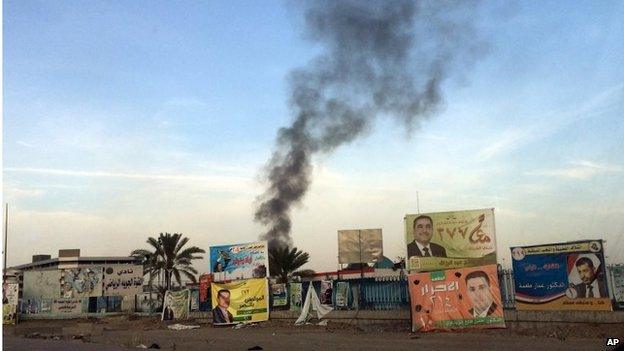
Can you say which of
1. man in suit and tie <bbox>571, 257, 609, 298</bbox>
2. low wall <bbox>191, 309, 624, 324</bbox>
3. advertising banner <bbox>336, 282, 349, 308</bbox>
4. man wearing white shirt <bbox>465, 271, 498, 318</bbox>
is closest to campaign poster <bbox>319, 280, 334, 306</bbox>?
advertising banner <bbox>336, 282, 349, 308</bbox>

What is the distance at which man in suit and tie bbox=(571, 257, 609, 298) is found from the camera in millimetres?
16703

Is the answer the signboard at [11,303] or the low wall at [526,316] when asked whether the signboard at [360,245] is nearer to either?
the low wall at [526,316]

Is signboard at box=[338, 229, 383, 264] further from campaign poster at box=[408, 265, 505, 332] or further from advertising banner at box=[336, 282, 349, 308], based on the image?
campaign poster at box=[408, 265, 505, 332]

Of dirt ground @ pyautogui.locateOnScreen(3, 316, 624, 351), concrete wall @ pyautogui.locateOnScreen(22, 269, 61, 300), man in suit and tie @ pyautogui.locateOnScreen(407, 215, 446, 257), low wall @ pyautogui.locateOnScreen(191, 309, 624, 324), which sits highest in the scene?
man in suit and tie @ pyautogui.locateOnScreen(407, 215, 446, 257)

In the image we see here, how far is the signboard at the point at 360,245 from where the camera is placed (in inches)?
1329

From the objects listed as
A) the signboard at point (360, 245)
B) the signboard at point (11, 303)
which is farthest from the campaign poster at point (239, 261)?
the signboard at point (11, 303)

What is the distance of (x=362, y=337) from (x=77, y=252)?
394 feet

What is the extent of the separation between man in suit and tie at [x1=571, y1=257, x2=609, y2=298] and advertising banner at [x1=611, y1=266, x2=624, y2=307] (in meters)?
1.11

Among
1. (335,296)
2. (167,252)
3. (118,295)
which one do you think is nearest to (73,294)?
(118,295)

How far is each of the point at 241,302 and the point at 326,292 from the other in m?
3.99

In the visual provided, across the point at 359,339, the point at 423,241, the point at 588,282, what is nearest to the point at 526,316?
the point at 588,282

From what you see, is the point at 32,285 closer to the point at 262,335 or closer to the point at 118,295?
the point at 118,295

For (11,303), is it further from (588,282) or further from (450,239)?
(588,282)

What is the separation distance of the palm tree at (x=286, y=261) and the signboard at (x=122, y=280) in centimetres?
1089
